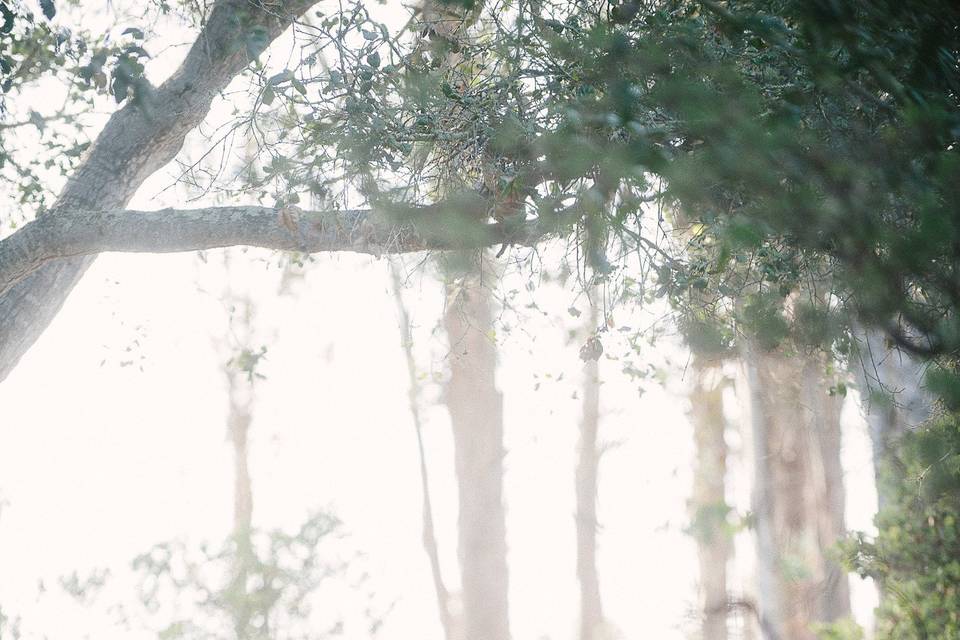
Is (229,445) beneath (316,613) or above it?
above

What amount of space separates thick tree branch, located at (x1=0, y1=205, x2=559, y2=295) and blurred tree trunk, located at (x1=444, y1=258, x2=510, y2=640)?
596 cm

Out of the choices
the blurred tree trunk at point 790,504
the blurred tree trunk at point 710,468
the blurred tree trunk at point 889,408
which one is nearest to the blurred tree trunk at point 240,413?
the blurred tree trunk at point 710,468

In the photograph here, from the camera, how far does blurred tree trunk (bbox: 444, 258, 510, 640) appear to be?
33.4ft

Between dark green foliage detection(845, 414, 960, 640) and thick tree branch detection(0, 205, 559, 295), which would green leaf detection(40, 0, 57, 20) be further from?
dark green foliage detection(845, 414, 960, 640)

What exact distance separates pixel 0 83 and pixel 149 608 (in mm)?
5510

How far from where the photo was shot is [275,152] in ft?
13.5

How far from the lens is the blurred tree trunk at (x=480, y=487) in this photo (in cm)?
1020

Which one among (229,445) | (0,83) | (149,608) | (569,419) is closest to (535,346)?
(0,83)

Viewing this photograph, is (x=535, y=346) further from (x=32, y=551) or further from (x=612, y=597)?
(x=612, y=597)

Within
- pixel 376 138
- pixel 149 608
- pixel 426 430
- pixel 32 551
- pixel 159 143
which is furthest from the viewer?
pixel 426 430

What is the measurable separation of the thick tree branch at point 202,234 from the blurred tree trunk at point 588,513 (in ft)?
35.7

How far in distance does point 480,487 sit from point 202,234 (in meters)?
6.67

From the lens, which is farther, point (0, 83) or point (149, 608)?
point (149, 608)

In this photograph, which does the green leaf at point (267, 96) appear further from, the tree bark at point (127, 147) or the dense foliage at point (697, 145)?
the tree bark at point (127, 147)
